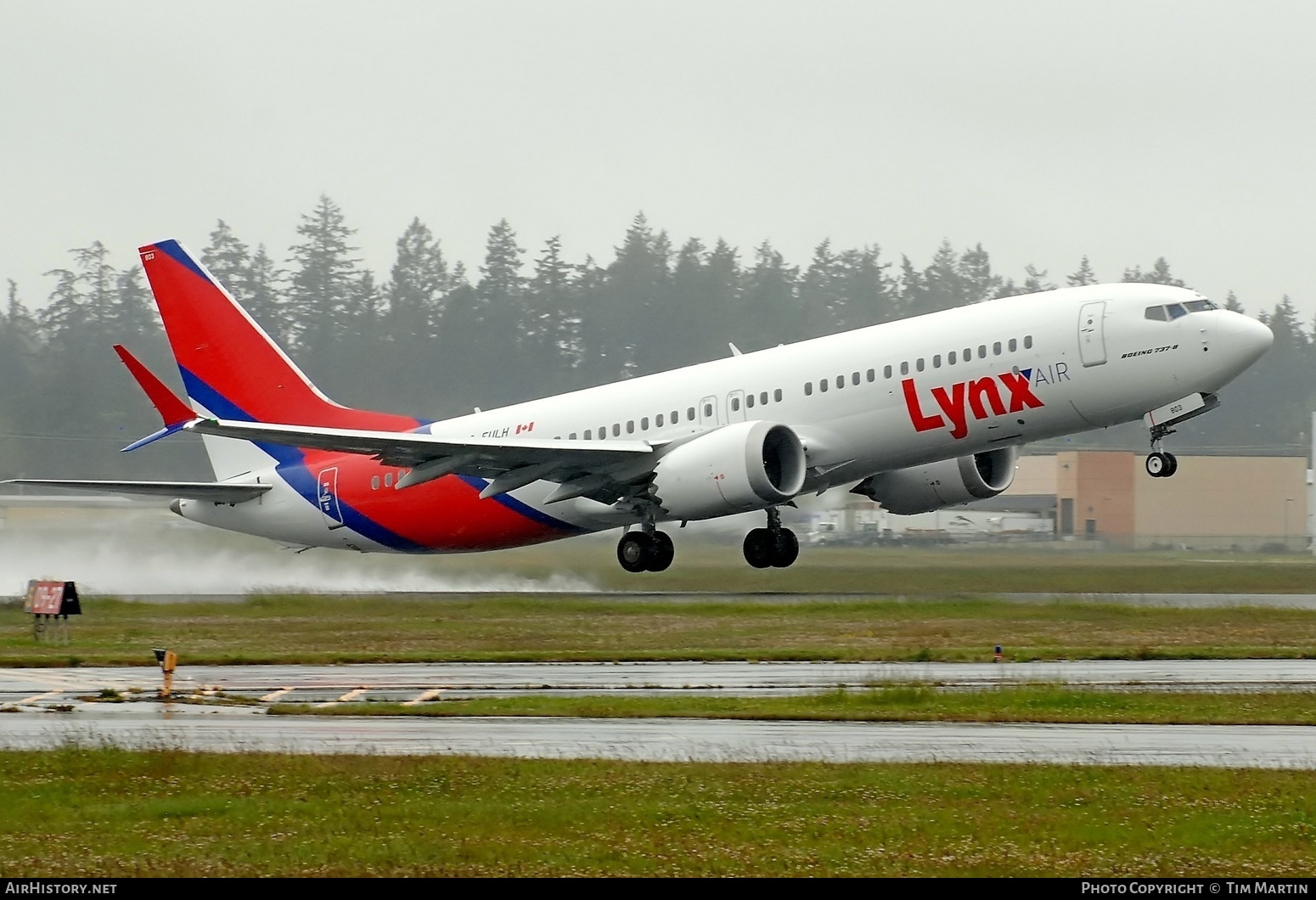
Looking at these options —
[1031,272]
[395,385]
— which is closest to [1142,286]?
[395,385]

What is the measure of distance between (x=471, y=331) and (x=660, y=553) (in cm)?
5618

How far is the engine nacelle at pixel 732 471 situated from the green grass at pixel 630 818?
1680 cm

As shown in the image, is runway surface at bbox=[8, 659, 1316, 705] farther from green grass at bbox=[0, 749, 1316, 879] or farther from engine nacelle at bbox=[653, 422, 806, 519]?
engine nacelle at bbox=[653, 422, 806, 519]

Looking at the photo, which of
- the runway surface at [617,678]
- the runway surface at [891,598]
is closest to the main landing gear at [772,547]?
the runway surface at [891,598]

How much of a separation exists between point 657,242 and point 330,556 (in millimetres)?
71220

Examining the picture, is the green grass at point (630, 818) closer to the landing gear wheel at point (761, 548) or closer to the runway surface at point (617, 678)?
the runway surface at point (617, 678)

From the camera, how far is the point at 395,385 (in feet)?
265

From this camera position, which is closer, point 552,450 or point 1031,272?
point 552,450

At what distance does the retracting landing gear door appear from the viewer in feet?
95.0

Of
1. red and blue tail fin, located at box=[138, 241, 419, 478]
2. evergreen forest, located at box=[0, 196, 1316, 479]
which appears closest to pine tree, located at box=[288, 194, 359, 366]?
evergreen forest, located at box=[0, 196, 1316, 479]
